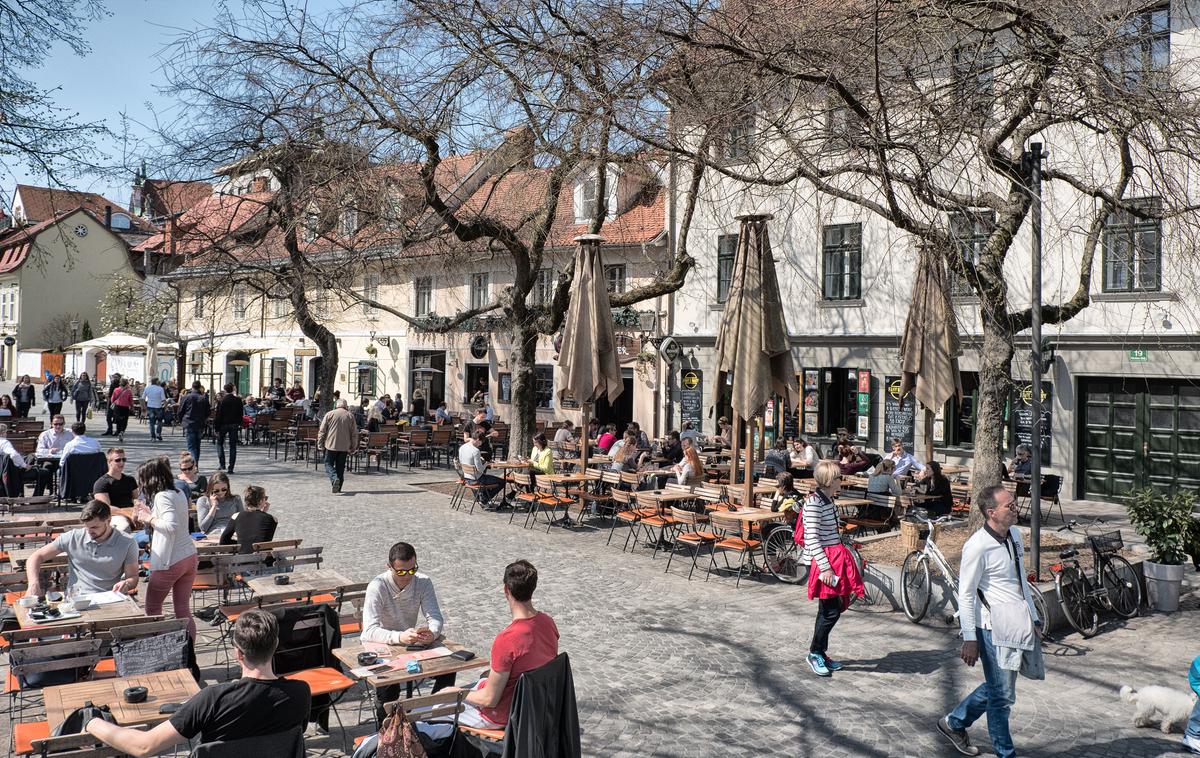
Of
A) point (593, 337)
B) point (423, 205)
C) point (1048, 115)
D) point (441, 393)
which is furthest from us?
point (441, 393)

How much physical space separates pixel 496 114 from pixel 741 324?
4240mm

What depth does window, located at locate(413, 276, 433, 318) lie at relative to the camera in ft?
112

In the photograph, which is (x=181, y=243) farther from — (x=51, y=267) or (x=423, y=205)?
(x=51, y=267)

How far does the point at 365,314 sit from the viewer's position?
3606cm

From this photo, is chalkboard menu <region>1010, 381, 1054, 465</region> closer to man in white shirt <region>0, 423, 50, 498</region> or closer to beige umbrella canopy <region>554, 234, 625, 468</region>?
beige umbrella canopy <region>554, 234, 625, 468</region>

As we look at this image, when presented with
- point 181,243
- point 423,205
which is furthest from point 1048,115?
point 181,243

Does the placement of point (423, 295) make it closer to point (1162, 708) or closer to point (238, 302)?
point (238, 302)

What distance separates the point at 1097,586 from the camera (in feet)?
30.0

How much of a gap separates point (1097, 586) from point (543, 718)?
6.79 metres

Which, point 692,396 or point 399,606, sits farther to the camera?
point 692,396

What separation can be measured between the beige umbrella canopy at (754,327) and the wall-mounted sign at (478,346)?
19.5m

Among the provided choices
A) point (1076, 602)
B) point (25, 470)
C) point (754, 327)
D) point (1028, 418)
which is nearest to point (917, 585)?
point (1076, 602)

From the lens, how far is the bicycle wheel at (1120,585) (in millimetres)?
9297

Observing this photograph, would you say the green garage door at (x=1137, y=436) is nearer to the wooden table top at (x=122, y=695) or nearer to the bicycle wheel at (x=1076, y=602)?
the bicycle wheel at (x=1076, y=602)
